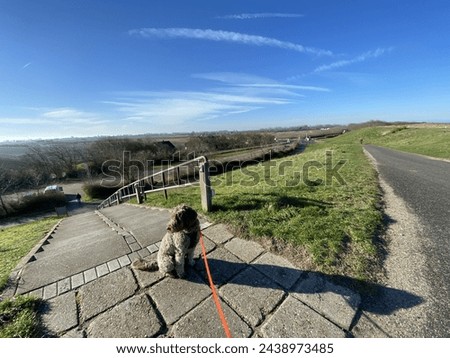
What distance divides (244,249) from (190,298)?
1019 millimetres

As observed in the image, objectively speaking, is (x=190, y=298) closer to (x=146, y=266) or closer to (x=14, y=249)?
(x=146, y=266)

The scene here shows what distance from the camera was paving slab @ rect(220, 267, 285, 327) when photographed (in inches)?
70.4

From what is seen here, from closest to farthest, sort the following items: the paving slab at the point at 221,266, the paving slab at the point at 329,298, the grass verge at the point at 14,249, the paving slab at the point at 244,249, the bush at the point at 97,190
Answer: the paving slab at the point at 329,298
the paving slab at the point at 221,266
the paving slab at the point at 244,249
the grass verge at the point at 14,249
the bush at the point at 97,190

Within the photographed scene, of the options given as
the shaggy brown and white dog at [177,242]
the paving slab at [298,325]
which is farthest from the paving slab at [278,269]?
the shaggy brown and white dog at [177,242]

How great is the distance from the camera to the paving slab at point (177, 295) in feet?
6.00

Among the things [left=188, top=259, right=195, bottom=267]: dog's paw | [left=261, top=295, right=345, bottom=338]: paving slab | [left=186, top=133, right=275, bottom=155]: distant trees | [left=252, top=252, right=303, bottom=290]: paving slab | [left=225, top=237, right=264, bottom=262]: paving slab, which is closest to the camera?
[left=261, top=295, right=345, bottom=338]: paving slab

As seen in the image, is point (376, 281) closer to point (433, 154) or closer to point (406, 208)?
point (406, 208)

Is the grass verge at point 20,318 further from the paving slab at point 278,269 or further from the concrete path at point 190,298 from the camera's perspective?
the paving slab at point 278,269

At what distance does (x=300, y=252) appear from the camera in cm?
257

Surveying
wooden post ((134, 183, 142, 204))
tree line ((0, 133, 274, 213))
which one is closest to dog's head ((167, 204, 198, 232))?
wooden post ((134, 183, 142, 204))

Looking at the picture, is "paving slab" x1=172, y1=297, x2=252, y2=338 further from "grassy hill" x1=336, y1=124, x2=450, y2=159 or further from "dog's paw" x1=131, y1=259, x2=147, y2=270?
"grassy hill" x1=336, y1=124, x2=450, y2=159

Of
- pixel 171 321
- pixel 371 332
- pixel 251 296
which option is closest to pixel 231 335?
pixel 251 296

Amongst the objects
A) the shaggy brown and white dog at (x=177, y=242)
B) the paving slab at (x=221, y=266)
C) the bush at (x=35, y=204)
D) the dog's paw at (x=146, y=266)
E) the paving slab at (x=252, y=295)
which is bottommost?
the bush at (x=35, y=204)

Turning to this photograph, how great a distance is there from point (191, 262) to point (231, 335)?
3.12 feet
